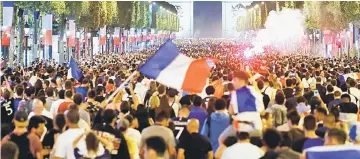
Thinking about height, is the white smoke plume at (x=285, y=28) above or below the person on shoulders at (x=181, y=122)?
above

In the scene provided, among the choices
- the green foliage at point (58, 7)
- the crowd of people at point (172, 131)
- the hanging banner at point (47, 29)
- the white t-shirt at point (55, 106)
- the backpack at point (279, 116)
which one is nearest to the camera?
the crowd of people at point (172, 131)

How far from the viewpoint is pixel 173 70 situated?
9.62 meters

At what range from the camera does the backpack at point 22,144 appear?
26.9 feet

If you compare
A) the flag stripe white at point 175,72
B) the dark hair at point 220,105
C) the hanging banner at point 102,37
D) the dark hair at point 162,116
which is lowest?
Result: the dark hair at point 162,116

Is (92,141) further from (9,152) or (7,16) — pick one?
(7,16)

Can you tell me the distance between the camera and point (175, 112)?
1223 cm

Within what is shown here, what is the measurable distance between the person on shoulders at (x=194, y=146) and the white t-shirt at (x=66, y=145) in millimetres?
1345

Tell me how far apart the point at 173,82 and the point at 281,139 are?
246 cm

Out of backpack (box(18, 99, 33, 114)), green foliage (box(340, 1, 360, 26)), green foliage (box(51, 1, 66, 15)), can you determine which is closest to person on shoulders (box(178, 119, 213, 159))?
backpack (box(18, 99, 33, 114))

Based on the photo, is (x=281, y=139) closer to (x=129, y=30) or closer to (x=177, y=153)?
(x=177, y=153)

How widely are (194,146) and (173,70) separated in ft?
4.89

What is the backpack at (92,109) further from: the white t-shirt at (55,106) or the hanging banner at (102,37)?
the hanging banner at (102,37)

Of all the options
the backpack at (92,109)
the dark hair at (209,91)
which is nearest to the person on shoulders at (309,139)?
the backpack at (92,109)

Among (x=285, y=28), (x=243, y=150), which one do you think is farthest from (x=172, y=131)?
(x=285, y=28)
